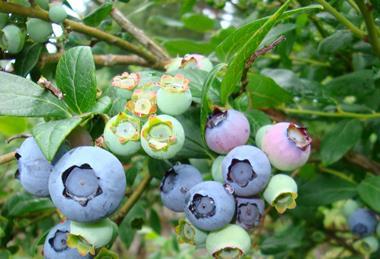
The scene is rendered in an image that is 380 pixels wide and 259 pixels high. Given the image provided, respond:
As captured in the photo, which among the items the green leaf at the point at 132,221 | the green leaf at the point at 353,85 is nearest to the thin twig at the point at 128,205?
the green leaf at the point at 132,221

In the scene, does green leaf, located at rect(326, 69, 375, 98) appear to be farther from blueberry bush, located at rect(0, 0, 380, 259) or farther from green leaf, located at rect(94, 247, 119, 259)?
green leaf, located at rect(94, 247, 119, 259)

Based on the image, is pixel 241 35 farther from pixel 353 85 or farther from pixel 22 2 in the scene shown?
pixel 353 85

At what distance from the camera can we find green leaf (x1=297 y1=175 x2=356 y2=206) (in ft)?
4.61

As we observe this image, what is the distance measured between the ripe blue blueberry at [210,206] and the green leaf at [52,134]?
205mm

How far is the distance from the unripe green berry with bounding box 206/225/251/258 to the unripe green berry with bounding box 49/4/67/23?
478 mm

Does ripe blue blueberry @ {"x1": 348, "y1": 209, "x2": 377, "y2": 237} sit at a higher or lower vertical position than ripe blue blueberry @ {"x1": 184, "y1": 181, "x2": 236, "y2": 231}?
lower

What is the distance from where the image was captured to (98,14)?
3.51 ft

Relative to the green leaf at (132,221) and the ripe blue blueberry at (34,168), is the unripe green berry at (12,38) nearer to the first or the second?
the ripe blue blueberry at (34,168)

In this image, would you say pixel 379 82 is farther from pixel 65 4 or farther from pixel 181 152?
pixel 65 4

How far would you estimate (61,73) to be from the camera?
831 millimetres

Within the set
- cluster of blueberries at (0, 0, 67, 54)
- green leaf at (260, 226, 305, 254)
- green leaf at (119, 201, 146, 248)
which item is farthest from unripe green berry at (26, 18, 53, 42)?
green leaf at (260, 226, 305, 254)

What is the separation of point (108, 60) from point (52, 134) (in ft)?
1.92

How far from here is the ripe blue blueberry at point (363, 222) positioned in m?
1.50

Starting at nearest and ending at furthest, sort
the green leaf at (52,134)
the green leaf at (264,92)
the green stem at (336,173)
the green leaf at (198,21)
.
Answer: the green leaf at (52,134) < the green leaf at (264,92) < the green stem at (336,173) < the green leaf at (198,21)
